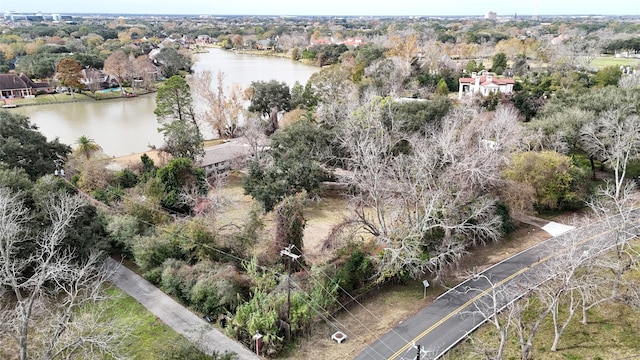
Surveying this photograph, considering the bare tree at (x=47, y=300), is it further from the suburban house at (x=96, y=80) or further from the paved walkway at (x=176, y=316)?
the suburban house at (x=96, y=80)

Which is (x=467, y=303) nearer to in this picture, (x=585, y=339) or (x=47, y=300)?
(x=585, y=339)

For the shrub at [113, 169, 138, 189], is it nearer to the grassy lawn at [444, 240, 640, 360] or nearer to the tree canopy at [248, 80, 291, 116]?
the tree canopy at [248, 80, 291, 116]

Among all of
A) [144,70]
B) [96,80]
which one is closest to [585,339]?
[144,70]

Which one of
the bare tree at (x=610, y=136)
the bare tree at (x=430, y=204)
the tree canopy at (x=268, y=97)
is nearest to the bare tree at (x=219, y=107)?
the tree canopy at (x=268, y=97)

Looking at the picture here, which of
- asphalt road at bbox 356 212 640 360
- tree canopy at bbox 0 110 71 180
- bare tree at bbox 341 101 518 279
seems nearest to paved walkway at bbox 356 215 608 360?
asphalt road at bbox 356 212 640 360

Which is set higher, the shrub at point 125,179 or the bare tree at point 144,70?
the bare tree at point 144,70
